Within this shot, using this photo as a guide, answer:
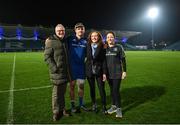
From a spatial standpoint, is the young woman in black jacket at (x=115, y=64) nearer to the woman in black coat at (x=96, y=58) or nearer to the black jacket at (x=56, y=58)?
the woman in black coat at (x=96, y=58)

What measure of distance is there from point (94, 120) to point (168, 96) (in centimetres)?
334

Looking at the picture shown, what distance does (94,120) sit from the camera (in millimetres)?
6082

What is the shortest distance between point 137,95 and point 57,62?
363 centimetres

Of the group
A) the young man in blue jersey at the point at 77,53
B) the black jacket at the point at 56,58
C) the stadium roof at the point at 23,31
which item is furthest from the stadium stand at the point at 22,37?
the black jacket at the point at 56,58

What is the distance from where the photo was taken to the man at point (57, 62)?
6008mm

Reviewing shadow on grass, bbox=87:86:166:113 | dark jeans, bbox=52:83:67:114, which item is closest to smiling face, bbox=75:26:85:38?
dark jeans, bbox=52:83:67:114

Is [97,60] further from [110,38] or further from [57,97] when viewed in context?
[57,97]

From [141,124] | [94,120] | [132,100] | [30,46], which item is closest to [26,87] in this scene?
[132,100]

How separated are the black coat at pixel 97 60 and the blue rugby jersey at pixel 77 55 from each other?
0.48 feet

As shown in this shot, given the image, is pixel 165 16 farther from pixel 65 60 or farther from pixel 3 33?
pixel 65 60

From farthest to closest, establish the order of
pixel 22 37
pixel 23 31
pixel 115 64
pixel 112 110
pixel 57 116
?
1. pixel 22 37
2. pixel 23 31
3. pixel 112 110
4. pixel 115 64
5. pixel 57 116

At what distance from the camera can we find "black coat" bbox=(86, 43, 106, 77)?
6.50 m

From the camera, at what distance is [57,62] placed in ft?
19.9

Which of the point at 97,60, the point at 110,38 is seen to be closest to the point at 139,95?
the point at 97,60
